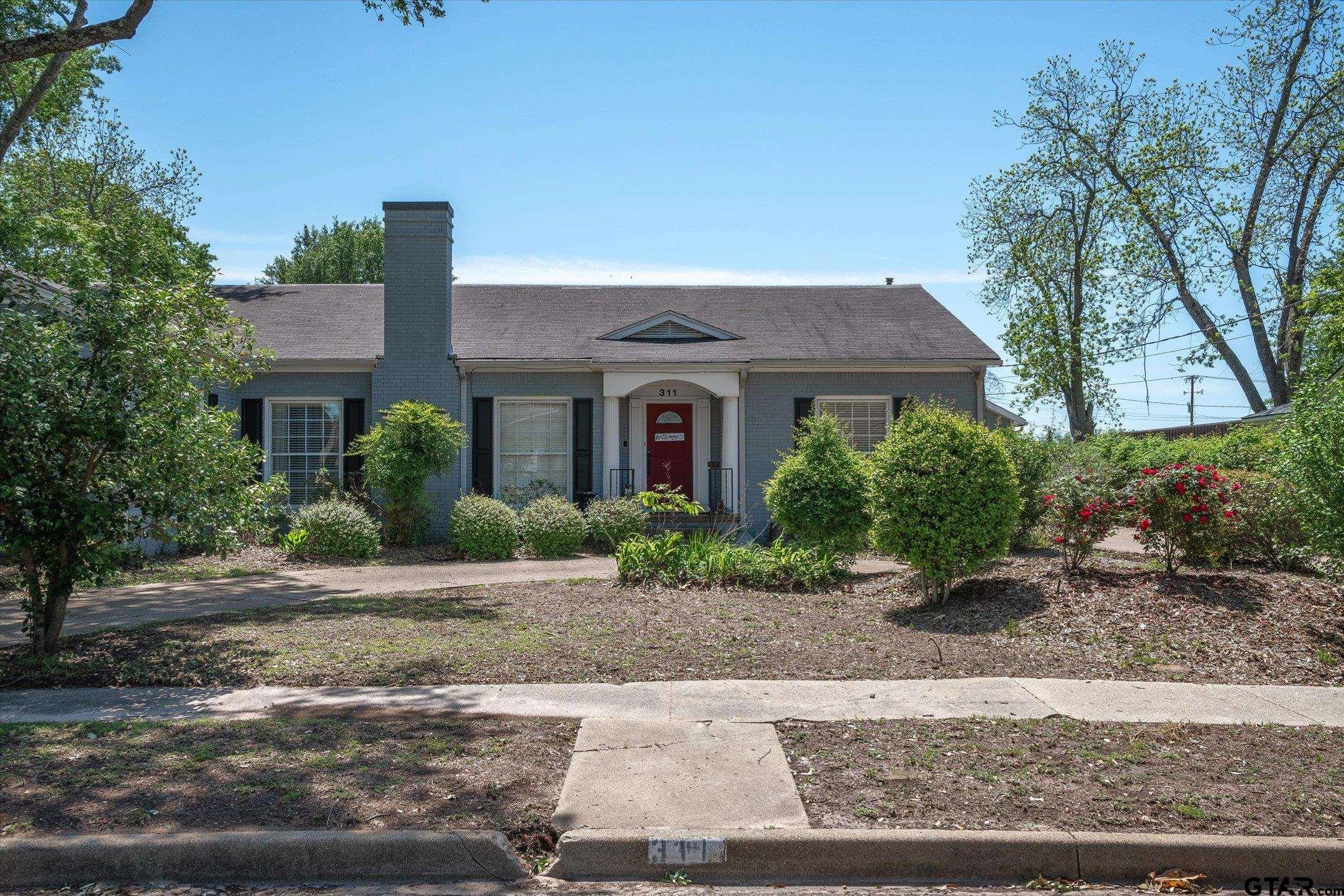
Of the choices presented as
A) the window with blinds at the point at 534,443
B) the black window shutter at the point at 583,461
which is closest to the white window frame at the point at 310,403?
the window with blinds at the point at 534,443

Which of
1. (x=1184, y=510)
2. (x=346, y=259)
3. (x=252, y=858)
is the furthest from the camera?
(x=346, y=259)

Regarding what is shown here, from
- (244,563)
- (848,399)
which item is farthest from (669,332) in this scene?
(244,563)

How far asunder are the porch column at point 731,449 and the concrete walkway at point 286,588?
3.38 meters

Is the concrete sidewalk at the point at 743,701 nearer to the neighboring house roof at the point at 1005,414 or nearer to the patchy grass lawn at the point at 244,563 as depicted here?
the patchy grass lawn at the point at 244,563

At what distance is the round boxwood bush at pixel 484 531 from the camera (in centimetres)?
1411

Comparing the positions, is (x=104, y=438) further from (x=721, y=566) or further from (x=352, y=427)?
(x=352, y=427)

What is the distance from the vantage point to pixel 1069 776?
4750 millimetres

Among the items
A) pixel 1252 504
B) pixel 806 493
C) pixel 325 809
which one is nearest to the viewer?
pixel 325 809

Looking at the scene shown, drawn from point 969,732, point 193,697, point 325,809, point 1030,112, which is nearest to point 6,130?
point 193,697

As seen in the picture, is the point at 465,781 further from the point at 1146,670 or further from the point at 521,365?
the point at 521,365

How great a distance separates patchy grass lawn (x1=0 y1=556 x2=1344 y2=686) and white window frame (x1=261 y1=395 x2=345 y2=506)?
7.45 m

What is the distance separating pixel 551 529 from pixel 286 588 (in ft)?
13.9

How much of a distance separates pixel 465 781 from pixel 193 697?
2792 mm

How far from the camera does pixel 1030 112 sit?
28.8 metres
